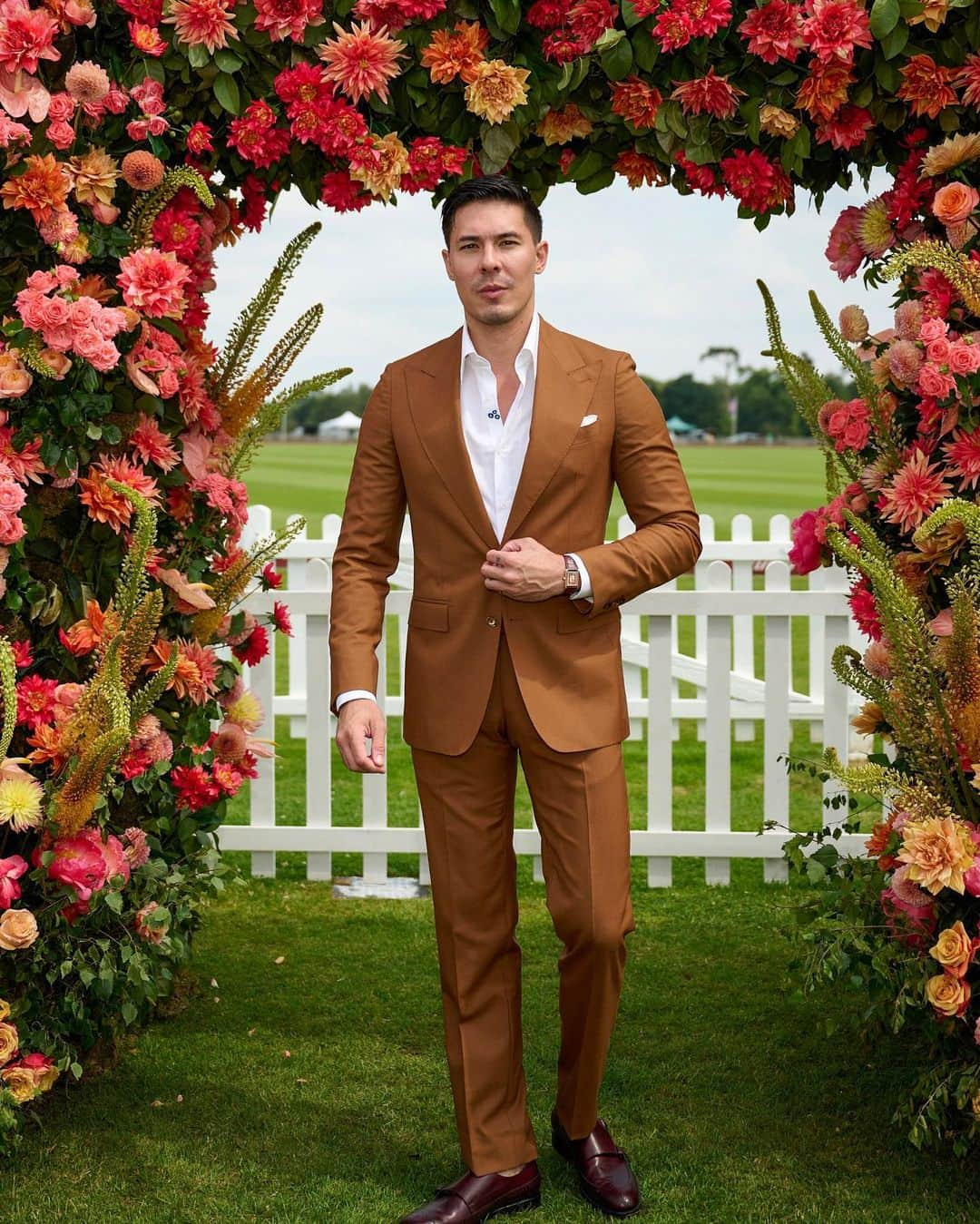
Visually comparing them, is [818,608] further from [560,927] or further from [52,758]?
[52,758]

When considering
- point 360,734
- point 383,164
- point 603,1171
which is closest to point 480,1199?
point 603,1171

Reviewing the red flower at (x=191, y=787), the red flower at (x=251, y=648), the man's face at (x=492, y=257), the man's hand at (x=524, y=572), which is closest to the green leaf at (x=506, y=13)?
the man's face at (x=492, y=257)

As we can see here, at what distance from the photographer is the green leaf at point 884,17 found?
3.07 metres

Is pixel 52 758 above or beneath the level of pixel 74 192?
beneath

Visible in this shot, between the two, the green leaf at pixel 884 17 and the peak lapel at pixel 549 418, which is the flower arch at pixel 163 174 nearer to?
the green leaf at pixel 884 17

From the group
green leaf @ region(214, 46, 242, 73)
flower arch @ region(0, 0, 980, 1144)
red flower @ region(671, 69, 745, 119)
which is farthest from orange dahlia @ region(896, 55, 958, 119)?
green leaf @ region(214, 46, 242, 73)

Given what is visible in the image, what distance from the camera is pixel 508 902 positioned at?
3051 mm

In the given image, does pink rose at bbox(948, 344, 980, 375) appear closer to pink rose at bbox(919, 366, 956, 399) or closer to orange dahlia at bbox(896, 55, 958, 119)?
pink rose at bbox(919, 366, 956, 399)

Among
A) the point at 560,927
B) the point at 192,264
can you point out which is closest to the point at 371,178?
the point at 192,264

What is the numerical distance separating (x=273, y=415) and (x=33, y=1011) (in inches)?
63.5

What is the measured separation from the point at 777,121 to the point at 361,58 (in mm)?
940

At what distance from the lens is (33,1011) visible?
10.7ft

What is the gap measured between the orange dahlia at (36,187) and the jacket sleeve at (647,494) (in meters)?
1.32

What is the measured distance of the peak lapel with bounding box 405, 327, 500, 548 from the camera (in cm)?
292
